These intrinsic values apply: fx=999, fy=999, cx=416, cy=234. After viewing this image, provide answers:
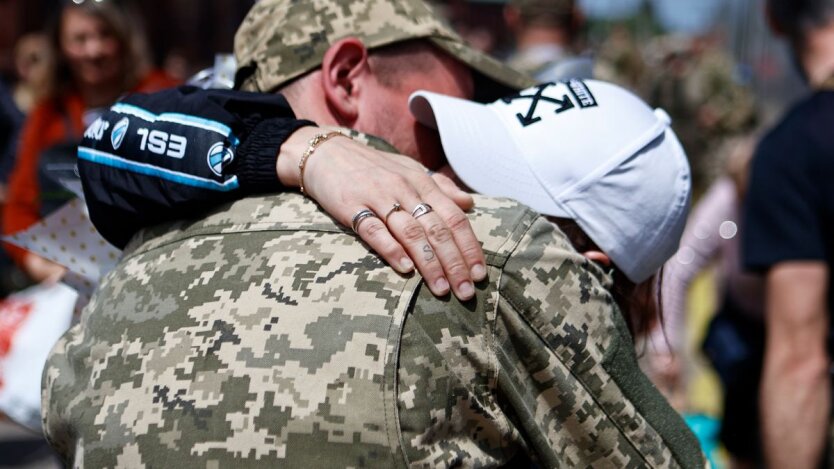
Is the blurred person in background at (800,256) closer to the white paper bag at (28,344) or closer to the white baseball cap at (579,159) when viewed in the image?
the white baseball cap at (579,159)

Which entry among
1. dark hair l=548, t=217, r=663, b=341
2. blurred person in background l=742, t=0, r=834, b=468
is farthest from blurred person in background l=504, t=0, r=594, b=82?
dark hair l=548, t=217, r=663, b=341

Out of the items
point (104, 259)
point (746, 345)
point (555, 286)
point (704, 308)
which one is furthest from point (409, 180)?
point (704, 308)

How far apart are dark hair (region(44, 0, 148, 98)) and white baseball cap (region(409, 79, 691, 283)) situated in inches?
114

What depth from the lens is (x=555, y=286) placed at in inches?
53.7

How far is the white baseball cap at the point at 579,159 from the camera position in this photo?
157 centimetres

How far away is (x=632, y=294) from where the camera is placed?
5.66ft

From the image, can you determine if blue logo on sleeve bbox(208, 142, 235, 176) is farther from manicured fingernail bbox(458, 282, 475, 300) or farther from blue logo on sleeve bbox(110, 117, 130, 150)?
manicured fingernail bbox(458, 282, 475, 300)

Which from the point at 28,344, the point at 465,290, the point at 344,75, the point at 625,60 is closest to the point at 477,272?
the point at 465,290

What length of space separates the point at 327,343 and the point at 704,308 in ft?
20.2

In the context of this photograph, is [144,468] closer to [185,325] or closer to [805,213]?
[185,325]

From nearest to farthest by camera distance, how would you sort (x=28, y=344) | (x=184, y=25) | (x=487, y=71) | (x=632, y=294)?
(x=632, y=294) < (x=487, y=71) < (x=28, y=344) < (x=184, y=25)

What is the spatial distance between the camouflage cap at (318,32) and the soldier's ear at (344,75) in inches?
0.8

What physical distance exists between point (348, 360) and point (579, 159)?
1.69 feet

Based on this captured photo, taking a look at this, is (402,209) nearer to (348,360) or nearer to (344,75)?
(348,360)
